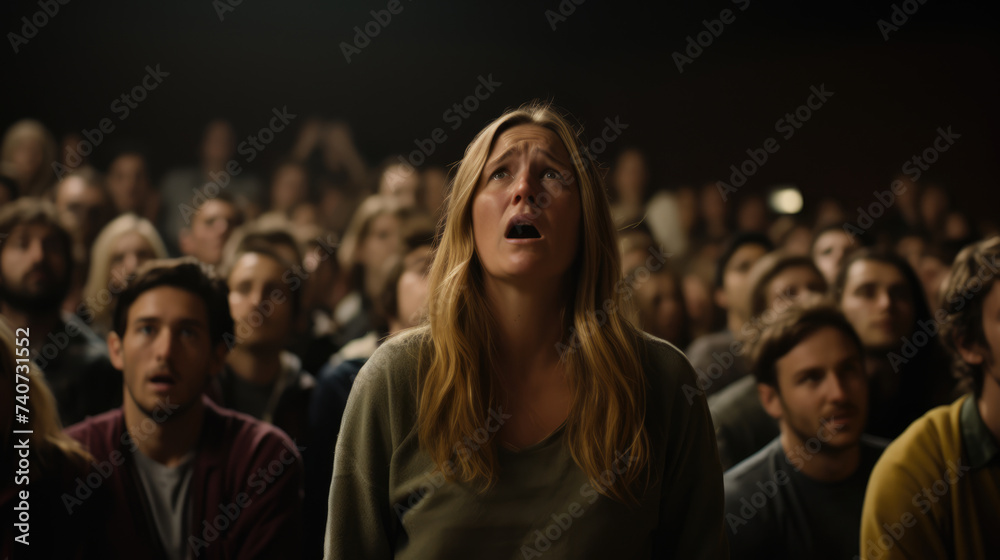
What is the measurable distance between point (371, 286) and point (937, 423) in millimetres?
2383

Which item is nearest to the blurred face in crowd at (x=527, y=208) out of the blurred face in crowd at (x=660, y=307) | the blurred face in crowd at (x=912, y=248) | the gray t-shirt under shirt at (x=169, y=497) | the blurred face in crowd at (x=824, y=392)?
the gray t-shirt under shirt at (x=169, y=497)

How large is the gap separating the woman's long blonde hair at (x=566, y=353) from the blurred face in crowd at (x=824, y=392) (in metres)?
1.71

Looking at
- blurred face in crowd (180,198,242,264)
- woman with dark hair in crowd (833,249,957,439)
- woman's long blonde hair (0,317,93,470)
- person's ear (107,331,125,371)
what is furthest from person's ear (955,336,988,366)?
woman's long blonde hair (0,317,93,470)

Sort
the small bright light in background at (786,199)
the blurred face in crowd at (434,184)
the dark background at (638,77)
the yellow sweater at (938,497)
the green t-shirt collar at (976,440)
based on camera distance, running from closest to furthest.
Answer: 1. the yellow sweater at (938,497)
2. the green t-shirt collar at (976,440)
3. the dark background at (638,77)
4. the blurred face in crowd at (434,184)
5. the small bright light in background at (786,199)

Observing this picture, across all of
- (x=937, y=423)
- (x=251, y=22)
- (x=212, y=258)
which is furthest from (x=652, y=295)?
(x=251, y=22)

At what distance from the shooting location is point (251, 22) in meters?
3.54

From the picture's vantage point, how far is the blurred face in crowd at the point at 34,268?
296cm

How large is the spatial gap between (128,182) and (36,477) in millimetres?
1389

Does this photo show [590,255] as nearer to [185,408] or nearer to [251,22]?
[185,408]

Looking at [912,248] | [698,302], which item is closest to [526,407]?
[698,302]

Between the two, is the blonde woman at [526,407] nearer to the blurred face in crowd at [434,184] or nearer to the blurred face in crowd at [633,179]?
the blurred face in crowd at [434,184]

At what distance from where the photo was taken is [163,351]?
269cm

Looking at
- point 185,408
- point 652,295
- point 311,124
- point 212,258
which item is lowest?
point 652,295

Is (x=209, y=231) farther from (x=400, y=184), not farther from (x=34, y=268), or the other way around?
(x=400, y=184)
